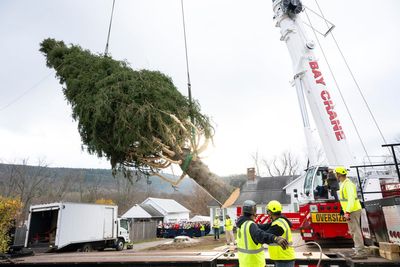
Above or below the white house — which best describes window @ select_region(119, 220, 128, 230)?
below

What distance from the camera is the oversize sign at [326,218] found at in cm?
885

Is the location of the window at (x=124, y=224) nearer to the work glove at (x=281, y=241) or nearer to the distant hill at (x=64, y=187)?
the distant hill at (x=64, y=187)

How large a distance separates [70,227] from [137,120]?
34.9 ft

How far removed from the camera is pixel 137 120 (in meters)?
8.56

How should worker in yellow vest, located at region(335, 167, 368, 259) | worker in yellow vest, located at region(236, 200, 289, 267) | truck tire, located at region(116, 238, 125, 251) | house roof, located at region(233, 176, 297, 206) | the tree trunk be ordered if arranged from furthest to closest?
house roof, located at region(233, 176, 297, 206) → truck tire, located at region(116, 238, 125, 251) → the tree trunk → worker in yellow vest, located at region(335, 167, 368, 259) → worker in yellow vest, located at region(236, 200, 289, 267)

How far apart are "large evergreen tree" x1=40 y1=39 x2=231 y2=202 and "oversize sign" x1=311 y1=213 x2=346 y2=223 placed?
114 inches

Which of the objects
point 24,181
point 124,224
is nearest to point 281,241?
point 124,224

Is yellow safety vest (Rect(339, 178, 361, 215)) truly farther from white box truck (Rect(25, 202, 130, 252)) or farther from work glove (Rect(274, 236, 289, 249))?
white box truck (Rect(25, 202, 130, 252))

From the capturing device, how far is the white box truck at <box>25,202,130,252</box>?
15873 millimetres

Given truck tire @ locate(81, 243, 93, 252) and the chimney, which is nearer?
truck tire @ locate(81, 243, 93, 252)

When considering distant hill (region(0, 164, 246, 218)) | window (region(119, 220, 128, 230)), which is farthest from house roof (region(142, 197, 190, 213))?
window (region(119, 220, 128, 230))

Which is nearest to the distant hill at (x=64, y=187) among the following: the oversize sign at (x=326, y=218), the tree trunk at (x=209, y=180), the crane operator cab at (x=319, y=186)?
the crane operator cab at (x=319, y=186)

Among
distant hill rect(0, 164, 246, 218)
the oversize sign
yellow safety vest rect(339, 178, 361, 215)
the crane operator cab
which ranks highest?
distant hill rect(0, 164, 246, 218)

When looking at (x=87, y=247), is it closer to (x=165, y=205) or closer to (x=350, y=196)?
(x=350, y=196)
